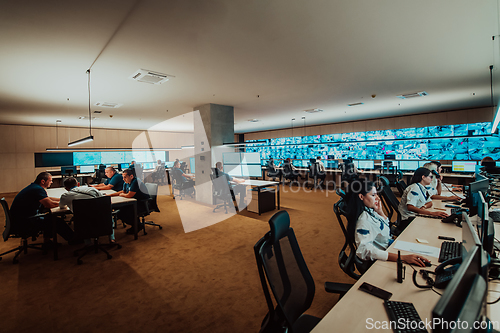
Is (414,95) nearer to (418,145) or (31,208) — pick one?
(418,145)

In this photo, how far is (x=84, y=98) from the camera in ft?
19.6

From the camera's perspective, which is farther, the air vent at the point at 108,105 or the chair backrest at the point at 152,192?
the air vent at the point at 108,105

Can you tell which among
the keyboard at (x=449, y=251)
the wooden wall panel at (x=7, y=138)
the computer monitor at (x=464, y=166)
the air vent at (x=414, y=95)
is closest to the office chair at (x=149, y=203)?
the keyboard at (x=449, y=251)

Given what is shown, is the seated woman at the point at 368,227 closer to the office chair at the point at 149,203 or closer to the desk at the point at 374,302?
the desk at the point at 374,302

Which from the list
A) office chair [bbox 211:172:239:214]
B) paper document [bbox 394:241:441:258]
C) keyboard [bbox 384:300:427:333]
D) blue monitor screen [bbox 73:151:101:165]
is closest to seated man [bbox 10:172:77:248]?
office chair [bbox 211:172:239:214]

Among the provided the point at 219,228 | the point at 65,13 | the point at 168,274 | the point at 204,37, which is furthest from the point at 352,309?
the point at 219,228

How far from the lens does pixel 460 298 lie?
66 centimetres

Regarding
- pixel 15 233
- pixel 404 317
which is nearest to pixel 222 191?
pixel 15 233

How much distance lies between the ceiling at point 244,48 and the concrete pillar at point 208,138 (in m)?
1.00

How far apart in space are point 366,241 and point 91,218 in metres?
3.61

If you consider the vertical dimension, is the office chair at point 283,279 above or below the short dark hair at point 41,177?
below

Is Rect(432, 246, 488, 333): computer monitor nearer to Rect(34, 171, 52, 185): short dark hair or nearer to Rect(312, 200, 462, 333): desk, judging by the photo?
Rect(312, 200, 462, 333): desk

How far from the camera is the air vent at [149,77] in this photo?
418 cm

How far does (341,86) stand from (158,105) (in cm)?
511
